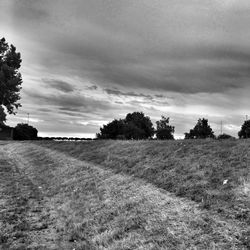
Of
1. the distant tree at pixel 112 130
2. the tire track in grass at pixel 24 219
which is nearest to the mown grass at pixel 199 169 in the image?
the tire track in grass at pixel 24 219

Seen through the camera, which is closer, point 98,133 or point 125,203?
point 125,203

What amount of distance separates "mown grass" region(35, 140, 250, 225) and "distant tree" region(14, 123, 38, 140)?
2904 inches

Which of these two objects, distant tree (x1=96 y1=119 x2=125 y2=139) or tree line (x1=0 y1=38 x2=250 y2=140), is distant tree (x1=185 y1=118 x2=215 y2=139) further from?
distant tree (x1=96 y1=119 x2=125 y2=139)

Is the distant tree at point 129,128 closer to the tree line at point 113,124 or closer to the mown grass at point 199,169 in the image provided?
the tree line at point 113,124

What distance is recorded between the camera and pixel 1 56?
142 ft

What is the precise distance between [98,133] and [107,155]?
8871cm

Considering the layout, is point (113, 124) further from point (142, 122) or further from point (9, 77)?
point (9, 77)

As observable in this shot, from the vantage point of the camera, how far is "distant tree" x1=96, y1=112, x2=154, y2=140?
107 m

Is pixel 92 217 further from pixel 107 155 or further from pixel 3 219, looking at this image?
pixel 107 155

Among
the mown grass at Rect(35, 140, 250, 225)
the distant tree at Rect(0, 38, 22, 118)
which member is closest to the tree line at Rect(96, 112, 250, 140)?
the distant tree at Rect(0, 38, 22, 118)

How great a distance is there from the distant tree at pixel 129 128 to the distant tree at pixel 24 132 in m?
23.7

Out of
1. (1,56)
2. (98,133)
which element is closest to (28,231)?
(1,56)

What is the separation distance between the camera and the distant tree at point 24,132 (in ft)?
290

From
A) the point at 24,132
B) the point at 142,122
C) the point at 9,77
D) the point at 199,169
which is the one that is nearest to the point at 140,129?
the point at 142,122
